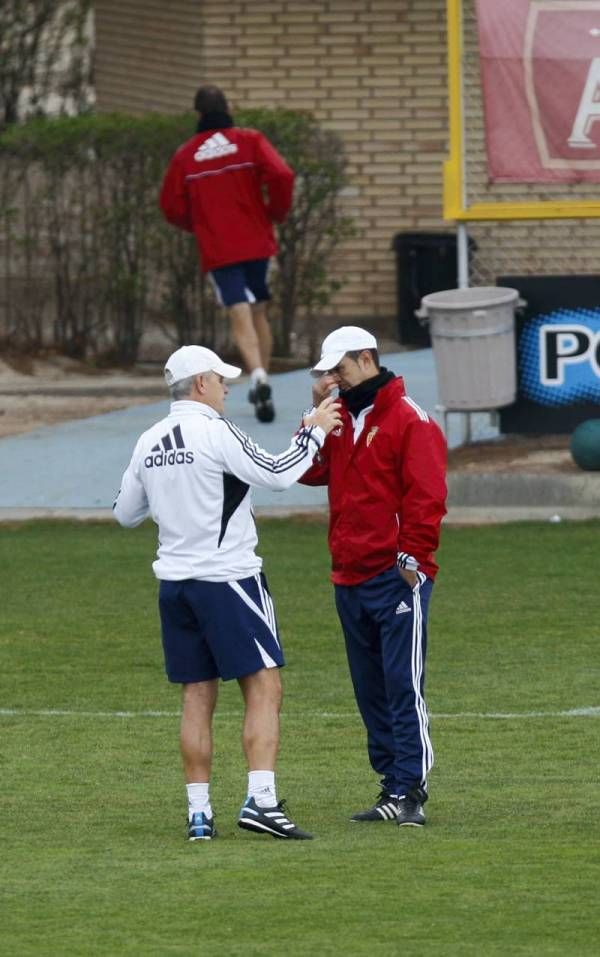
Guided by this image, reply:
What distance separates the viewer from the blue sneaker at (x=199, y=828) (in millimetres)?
7492

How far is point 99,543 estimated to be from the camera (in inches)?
559

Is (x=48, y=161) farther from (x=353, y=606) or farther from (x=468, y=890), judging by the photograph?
(x=468, y=890)

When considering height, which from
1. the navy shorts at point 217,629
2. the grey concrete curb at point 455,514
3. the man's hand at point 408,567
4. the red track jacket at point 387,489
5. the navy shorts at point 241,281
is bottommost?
the grey concrete curb at point 455,514

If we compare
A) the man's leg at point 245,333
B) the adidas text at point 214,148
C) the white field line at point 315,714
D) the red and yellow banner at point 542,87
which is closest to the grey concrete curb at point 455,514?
the man's leg at point 245,333

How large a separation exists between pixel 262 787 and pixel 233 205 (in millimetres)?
8697

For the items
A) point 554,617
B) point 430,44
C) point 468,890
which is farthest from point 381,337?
point 468,890

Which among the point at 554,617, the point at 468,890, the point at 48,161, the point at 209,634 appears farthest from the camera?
the point at 48,161

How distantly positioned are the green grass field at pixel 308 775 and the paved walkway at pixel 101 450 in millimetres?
796

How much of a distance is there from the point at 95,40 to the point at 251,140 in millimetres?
8681

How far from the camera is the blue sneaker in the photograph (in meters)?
7.49

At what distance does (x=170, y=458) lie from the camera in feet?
24.2

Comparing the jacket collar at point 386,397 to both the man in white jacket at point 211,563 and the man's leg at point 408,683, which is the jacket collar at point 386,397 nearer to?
the man in white jacket at point 211,563

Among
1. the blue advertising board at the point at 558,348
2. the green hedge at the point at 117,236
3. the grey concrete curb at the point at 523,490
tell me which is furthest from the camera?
the green hedge at the point at 117,236

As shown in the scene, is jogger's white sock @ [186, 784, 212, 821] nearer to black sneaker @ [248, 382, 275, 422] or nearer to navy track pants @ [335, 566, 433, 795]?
navy track pants @ [335, 566, 433, 795]
